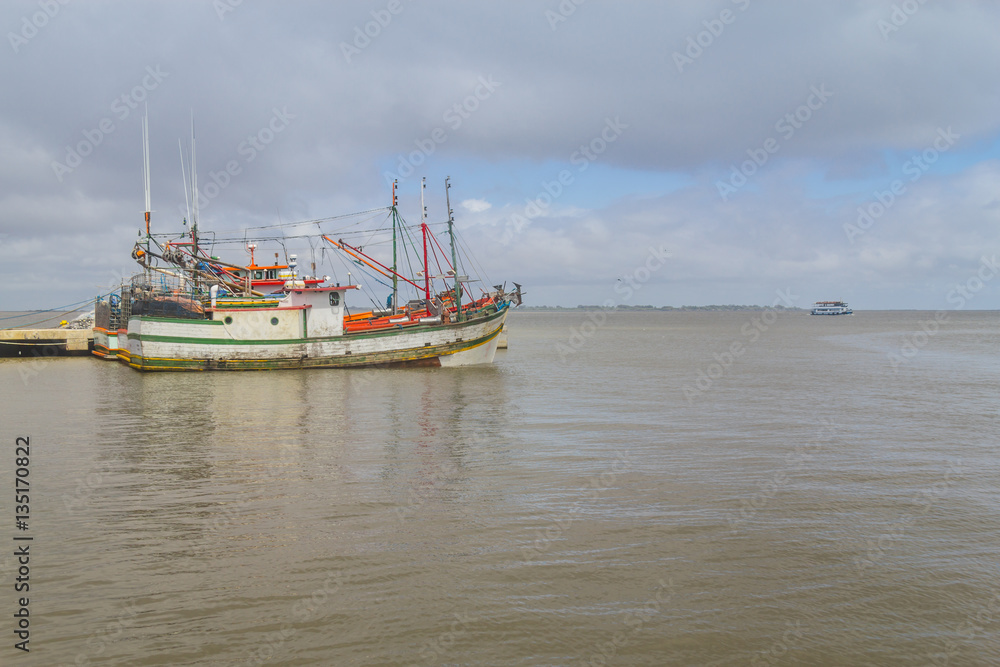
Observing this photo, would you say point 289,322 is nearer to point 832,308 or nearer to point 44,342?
point 44,342

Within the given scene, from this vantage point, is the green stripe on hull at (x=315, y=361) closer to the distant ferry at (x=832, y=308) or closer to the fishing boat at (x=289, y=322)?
the fishing boat at (x=289, y=322)

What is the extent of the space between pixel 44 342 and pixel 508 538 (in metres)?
43.2

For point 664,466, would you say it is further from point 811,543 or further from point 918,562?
point 918,562

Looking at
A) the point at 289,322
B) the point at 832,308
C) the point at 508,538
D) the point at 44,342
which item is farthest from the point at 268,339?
the point at 832,308

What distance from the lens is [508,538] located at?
8.61 metres

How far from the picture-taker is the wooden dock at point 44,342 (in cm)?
3934

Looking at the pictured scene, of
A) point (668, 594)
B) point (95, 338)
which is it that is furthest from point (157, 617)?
point (95, 338)

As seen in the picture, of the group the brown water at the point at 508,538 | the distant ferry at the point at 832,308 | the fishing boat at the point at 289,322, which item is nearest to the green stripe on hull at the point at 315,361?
the fishing boat at the point at 289,322

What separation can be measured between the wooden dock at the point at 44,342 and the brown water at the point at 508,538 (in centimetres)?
2612

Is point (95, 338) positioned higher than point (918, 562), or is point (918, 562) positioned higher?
point (95, 338)

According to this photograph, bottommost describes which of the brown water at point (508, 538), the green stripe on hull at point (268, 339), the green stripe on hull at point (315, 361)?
the brown water at point (508, 538)

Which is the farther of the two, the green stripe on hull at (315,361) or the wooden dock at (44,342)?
the wooden dock at (44,342)

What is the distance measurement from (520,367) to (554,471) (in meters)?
24.3

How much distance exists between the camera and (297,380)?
28.6 meters
